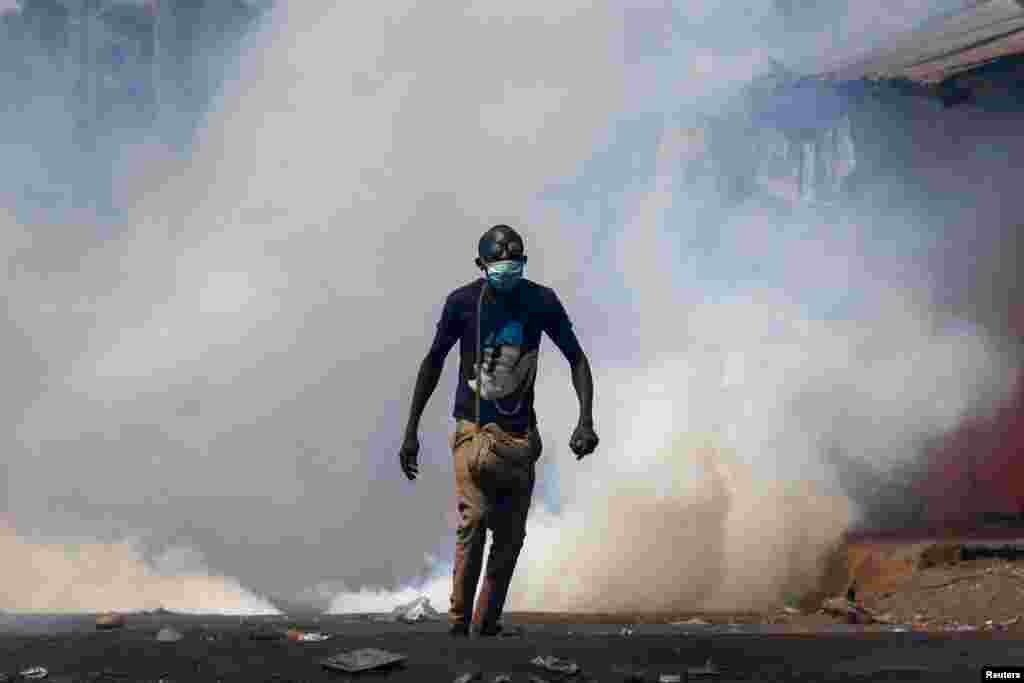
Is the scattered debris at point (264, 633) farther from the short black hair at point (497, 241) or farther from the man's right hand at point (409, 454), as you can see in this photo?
the short black hair at point (497, 241)

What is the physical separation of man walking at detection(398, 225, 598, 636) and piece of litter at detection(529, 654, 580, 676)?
1.37 metres

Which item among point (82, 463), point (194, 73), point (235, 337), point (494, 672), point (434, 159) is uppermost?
point (194, 73)

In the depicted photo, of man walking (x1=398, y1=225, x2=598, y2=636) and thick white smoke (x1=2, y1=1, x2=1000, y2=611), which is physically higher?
thick white smoke (x1=2, y1=1, x2=1000, y2=611)

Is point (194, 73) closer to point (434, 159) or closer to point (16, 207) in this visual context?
point (16, 207)

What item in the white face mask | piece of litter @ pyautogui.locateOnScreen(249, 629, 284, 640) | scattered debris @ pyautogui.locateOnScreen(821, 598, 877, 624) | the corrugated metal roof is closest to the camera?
piece of litter @ pyautogui.locateOnScreen(249, 629, 284, 640)

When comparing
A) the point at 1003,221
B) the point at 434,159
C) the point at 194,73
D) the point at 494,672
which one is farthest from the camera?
the point at 194,73

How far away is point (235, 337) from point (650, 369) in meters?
4.50

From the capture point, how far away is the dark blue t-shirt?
23.3 ft

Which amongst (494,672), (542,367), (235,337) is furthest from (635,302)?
(494,672)

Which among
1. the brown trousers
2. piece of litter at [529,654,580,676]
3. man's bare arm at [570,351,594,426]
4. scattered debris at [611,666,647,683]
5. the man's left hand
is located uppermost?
man's bare arm at [570,351,594,426]

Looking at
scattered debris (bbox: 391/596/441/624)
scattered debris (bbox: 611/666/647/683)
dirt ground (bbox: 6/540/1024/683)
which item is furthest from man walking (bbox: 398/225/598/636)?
scattered debris (bbox: 391/596/441/624)

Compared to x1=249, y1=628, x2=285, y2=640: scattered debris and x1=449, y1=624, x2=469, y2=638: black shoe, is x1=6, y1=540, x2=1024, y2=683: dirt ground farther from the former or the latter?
x1=449, y1=624, x2=469, y2=638: black shoe

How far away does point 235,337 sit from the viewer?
734 inches

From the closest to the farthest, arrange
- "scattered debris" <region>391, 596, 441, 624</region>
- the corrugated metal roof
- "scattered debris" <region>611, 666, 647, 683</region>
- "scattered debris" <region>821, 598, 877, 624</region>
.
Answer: "scattered debris" <region>611, 666, 647, 683</region>
"scattered debris" <region>391, 596, 441, 624</region>
"scattered debris" <region>821, 598, 877, 624</region>
the corrugated metal roof
